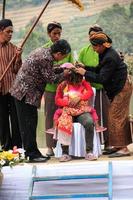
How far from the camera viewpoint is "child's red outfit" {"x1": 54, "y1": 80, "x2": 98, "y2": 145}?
19.2 ft

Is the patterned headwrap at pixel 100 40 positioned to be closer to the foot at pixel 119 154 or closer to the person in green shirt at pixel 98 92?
the person in green shirt at pixel 98 92

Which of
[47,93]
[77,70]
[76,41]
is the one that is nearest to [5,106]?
[47,93]

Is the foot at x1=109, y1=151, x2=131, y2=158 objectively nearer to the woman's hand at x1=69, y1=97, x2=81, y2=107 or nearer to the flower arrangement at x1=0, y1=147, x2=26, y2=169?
the woman's hand at x1=69, y1=97, x2=81, y2=107

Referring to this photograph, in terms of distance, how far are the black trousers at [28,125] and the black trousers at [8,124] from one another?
34 cm

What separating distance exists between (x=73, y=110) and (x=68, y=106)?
7 cm

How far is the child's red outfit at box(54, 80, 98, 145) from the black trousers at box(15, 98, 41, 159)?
24cm

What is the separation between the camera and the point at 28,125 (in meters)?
5.86

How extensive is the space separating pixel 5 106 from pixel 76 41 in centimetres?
360

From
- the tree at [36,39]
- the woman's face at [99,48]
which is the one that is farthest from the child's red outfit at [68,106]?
the tree at [36,39]

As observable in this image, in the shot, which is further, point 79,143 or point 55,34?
point 55,34

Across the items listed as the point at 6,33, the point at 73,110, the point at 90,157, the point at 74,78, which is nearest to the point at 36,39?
the point at 6,33

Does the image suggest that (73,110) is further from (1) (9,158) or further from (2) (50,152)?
(1) (9,158)

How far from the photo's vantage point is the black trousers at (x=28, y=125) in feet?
19.1

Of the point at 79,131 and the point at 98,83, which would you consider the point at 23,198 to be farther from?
the point at 98,83
